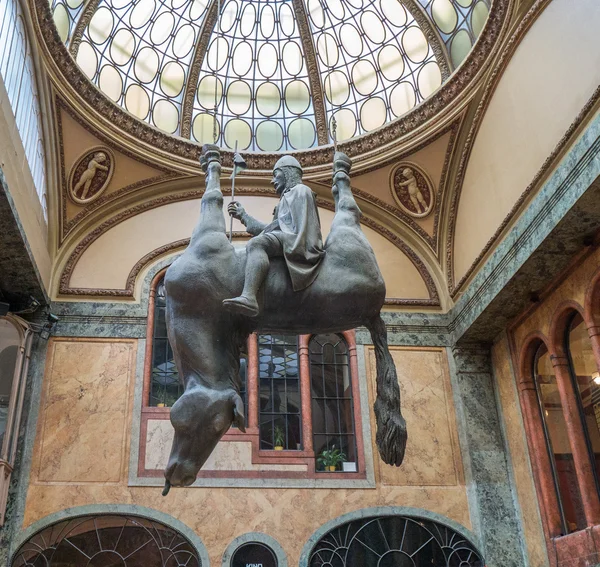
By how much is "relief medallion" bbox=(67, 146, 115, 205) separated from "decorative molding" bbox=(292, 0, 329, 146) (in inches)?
167

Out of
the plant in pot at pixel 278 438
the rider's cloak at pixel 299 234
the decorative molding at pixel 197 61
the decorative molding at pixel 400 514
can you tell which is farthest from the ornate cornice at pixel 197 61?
the rider's cloak at pixel 299 234

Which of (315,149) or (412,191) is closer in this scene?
(412,191)

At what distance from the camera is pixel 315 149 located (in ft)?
44.4

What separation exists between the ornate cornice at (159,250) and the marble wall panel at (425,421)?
1.15 metres

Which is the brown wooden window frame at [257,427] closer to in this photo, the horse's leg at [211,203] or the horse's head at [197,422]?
the horse's leg at [211,203]

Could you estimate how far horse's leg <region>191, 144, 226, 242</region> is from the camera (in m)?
4.11

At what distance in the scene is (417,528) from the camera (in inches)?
438

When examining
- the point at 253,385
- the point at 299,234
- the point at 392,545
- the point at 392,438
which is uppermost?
the point at 253,385

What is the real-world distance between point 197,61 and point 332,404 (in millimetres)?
7330

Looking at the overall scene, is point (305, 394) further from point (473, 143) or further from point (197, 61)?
point (197, 61)

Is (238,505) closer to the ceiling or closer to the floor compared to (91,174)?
closer to the floor

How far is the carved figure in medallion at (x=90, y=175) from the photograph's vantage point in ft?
41.7

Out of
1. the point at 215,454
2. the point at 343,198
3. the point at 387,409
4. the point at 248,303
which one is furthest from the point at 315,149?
the point at 248,303

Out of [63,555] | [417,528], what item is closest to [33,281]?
[63,555]
